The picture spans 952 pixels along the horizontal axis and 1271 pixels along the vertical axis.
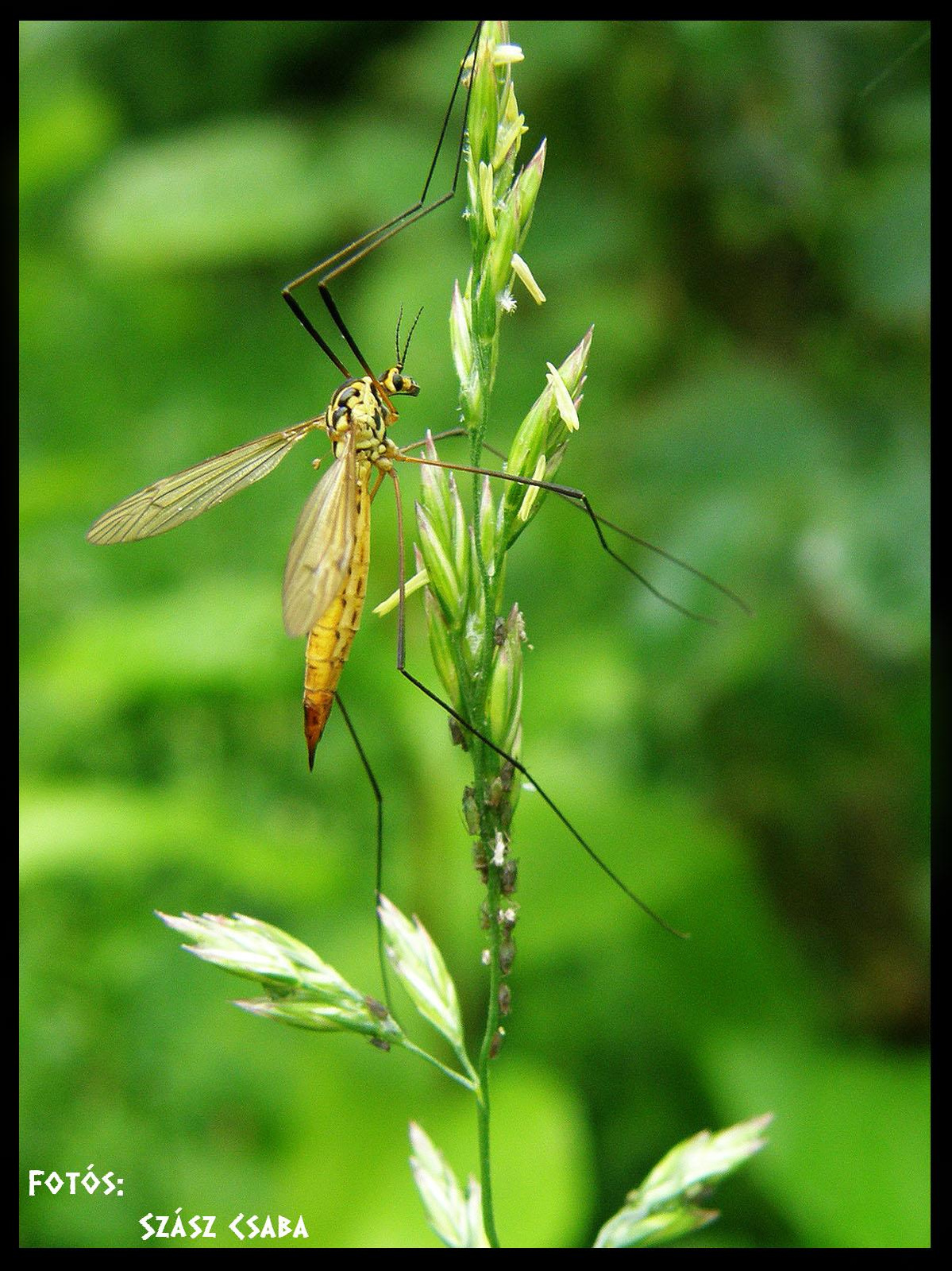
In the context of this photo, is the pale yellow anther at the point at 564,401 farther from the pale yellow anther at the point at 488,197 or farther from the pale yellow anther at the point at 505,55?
the pale yellow anther at the point at 505,55

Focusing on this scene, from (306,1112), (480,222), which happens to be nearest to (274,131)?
(480,222)

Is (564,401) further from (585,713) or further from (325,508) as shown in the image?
(585,713)

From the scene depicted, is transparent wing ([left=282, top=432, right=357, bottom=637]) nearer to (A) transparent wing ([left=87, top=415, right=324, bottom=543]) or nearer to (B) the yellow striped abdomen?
(B) the yellow striped abdomen

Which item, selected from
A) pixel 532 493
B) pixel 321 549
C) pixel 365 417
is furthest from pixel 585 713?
pixel 532 493

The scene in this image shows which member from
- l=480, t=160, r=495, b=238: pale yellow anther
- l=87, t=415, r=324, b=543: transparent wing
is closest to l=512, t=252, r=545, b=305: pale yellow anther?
l=480, t=160, r=495, b=238: pale yellow anther

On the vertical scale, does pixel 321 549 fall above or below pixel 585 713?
below

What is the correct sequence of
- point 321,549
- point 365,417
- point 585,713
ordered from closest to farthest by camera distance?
point 321,549, point 365,417, point 585,713
